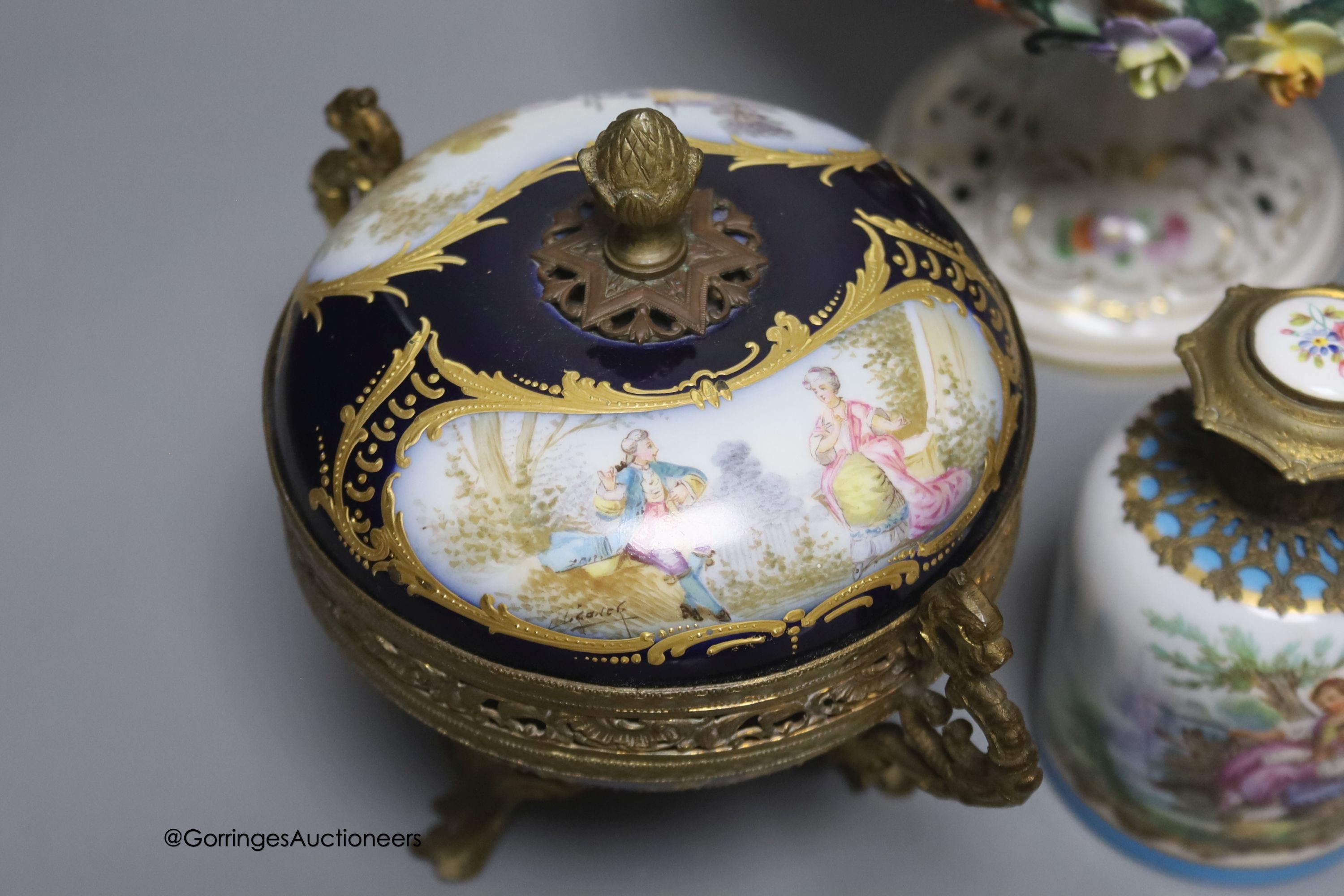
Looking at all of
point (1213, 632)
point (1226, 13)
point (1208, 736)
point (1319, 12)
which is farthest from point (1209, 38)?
point (1208, 736)

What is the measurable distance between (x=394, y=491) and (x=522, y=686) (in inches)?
10.2

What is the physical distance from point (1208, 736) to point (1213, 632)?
0.60 feet

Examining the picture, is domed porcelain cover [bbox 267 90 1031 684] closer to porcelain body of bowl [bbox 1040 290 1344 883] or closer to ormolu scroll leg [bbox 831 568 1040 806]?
ormolu scroll leg [bbox 831 568 1040 806]

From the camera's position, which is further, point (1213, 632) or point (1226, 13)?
point (1226, 13)

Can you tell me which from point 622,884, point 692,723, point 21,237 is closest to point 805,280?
point 692,723

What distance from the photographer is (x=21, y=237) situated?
308 cm

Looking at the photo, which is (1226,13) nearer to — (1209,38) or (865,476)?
(1209,38)

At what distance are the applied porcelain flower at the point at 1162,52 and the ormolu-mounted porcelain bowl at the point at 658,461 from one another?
1.92 feet

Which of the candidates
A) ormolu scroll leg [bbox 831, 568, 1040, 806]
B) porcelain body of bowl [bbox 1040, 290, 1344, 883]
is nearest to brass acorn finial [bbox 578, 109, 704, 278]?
ormolu scroll leg [bbox 831, 568, 1040, 806]

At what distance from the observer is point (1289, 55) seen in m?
2.39

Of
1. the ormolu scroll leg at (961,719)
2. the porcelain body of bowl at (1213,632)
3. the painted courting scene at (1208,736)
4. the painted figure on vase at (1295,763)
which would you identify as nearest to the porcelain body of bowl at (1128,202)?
the porcelain body of bowl at (1213,632)
